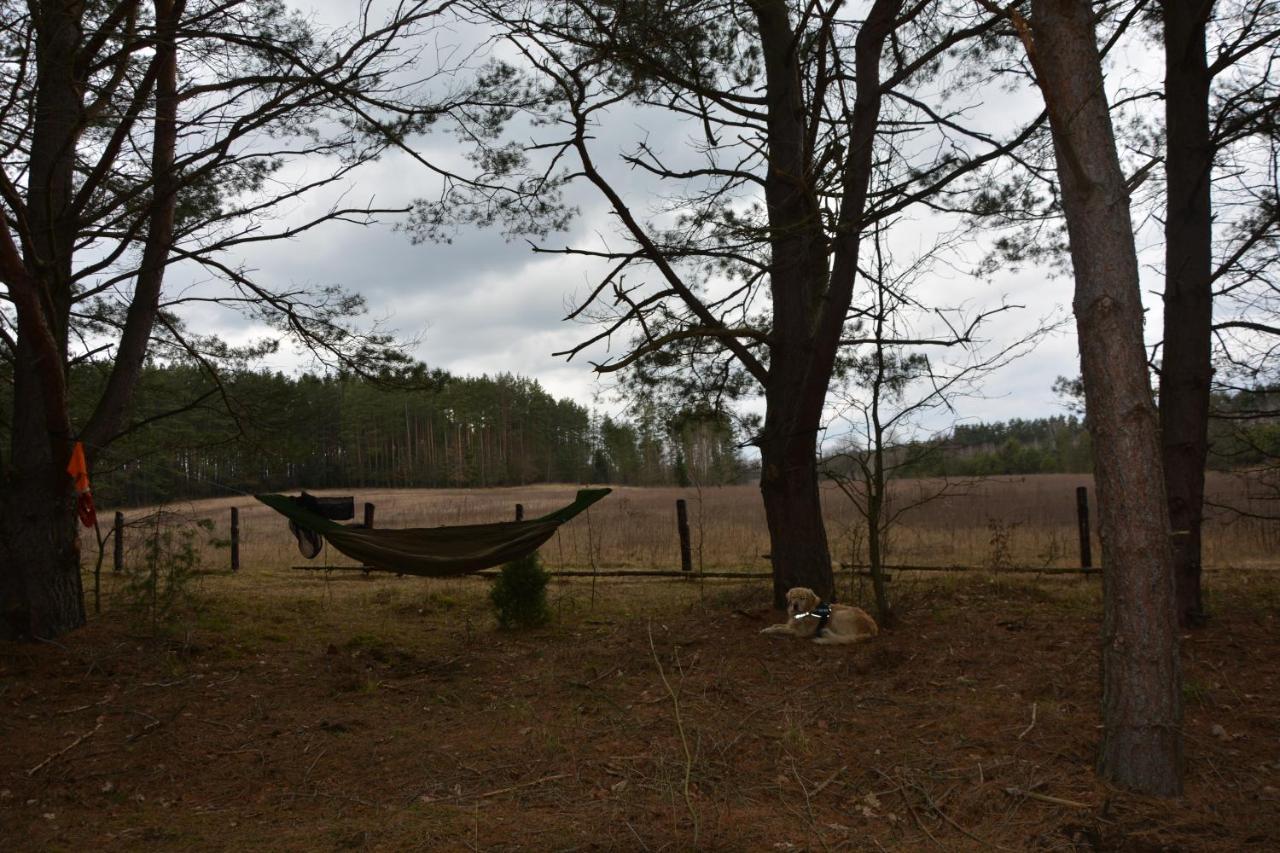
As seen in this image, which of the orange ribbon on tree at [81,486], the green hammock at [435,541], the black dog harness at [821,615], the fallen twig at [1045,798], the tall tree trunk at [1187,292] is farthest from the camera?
the green hammock at [435,541]

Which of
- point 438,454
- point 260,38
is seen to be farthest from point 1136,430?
point 438,454

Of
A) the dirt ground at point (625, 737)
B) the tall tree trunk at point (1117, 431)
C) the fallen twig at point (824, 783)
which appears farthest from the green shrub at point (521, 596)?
the tall tree trunk at point (1117, 431)

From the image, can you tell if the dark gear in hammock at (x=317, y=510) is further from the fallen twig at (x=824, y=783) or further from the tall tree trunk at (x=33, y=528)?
the fallen twig at (x=824, y=783)

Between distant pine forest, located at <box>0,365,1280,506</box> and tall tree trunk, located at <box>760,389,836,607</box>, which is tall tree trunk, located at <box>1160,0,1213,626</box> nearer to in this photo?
distant pine forest, located at <box>0,365,1280,506</box>

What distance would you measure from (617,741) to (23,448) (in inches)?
158

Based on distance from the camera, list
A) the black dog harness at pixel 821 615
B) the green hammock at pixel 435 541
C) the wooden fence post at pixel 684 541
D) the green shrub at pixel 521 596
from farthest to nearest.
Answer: the wooden fence post at pixel 684 541, the green shrub at pixel 521 596, the green hammock at pixel 435 541, the black dog harness at pixel 821 615

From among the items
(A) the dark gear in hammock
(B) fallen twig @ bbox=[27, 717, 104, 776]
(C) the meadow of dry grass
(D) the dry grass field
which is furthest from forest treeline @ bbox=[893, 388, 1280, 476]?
(B) fallen twig @ bbox=[27, 717, 104, 776]

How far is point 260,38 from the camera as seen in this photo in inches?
195

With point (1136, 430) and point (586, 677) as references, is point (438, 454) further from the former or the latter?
point (1136, 430)

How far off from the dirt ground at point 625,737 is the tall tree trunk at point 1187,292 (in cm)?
59

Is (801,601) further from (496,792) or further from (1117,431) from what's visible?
(1117,431)

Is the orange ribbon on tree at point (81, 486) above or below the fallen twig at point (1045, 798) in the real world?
above

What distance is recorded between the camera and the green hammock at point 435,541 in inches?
230

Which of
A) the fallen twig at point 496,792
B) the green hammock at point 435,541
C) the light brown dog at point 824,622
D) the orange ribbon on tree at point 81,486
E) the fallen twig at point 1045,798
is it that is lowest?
the fallen twig at point 496,792
